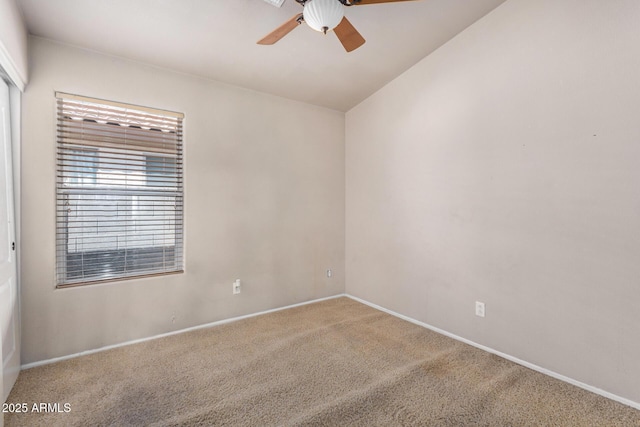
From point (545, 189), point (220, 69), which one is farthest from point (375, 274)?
point (220, 69)

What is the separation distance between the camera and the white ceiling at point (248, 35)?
200 centimetres

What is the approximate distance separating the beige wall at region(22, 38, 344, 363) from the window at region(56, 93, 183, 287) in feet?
0.30

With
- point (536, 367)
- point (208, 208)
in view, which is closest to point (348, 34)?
point (208, 208)

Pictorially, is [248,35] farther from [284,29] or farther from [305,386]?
[305,386]

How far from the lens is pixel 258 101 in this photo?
126 inches

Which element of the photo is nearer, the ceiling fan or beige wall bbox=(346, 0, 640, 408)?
the ceiling fan

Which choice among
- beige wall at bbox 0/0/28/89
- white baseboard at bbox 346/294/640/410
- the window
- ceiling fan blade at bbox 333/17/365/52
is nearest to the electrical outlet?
white baseboard at bbox 346/294/640/410

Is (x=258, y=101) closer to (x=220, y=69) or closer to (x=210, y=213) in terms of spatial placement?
(x=220, y=69)

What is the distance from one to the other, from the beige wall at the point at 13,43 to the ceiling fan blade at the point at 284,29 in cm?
139

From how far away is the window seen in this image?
2.33 metres

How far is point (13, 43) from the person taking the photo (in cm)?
175

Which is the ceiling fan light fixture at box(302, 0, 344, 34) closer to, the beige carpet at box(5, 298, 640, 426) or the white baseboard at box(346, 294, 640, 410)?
the beige carpet at box(5, 298, 640, 426)

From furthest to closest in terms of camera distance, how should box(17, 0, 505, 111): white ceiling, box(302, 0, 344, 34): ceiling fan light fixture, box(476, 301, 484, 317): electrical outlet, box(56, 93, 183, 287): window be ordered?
box(476, 301, 484, 317): electrical outlet → box(56, 93, 183, 287): window → box(17, 0, 505, 111): white ceiling → box(302, 0, 344, 34): ceiling fan light fixture

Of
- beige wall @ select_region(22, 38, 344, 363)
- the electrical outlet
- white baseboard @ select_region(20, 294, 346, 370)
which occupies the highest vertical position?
beige wall @ select_region(22, 38, 344, 363)
